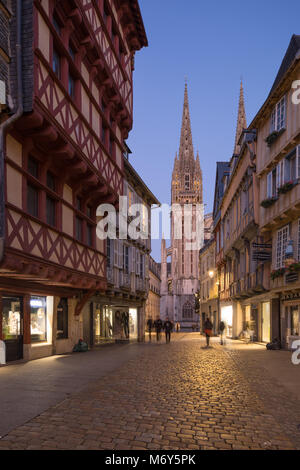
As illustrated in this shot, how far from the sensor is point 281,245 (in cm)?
1888

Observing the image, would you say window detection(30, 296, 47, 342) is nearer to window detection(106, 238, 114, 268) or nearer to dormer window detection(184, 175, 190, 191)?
window detection(106, 238, 114, 268)

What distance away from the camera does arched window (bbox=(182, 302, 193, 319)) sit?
96.6 metres

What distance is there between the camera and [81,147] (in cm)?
1368

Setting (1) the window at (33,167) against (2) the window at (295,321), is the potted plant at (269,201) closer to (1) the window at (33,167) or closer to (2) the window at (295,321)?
(2) the window at (295,321)

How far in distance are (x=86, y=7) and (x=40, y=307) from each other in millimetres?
10449

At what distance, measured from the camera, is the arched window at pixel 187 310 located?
9662cm

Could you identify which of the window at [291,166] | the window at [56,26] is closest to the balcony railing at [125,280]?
the window at [291,166]

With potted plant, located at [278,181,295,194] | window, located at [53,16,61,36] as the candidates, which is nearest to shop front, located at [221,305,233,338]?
potted plant, located at [278,181,295,194]

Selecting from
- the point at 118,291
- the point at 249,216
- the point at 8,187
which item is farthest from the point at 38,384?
the point at 249,216

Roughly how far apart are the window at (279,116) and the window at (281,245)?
4.61 meters

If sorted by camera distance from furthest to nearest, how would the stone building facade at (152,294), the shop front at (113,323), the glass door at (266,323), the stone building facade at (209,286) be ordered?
Answer: the stone building facade at (152,294), the stone building facade at (209,286), the glass door at (266,323), the shop front at (113,323)

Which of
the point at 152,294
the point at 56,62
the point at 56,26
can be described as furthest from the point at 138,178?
the point at 152,294

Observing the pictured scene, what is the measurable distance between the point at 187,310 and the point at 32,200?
288ft

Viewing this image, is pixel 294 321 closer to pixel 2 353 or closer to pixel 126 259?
pixel 126 259
